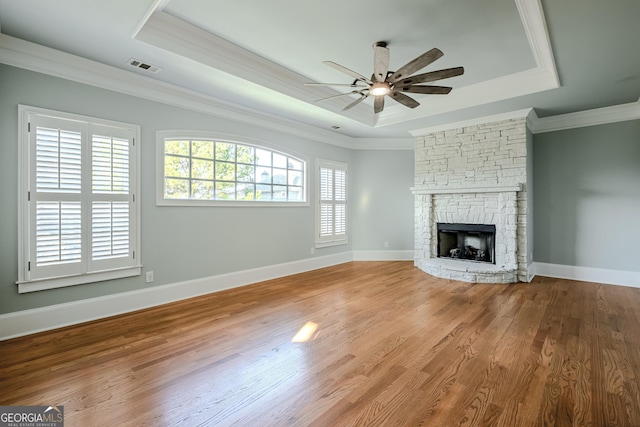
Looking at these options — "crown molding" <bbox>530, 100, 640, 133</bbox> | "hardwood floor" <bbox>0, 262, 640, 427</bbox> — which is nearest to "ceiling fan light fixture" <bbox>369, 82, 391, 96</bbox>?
"hardwood floor" <bbox>0, 262, 640, 427</bbox>

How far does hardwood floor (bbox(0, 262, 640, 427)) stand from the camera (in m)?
1.83

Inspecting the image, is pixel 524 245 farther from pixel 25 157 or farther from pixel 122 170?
pixel 25 157

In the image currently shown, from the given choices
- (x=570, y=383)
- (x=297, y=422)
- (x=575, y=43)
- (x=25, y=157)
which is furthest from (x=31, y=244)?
(x=575, y=43)

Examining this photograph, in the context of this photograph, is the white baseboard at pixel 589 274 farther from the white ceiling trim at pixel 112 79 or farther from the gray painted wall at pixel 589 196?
the white ceiling trim at pixel 112 79

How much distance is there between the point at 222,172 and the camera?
15.1 feet

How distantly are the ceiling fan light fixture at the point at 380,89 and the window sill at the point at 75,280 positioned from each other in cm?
350

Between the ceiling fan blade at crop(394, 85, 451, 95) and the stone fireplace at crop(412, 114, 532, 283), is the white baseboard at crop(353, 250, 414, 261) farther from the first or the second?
the ceiling fan blade at crop(394, 85, 451, 95)

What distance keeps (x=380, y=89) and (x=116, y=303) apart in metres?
3.91

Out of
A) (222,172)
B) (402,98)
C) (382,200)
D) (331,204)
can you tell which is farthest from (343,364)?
(382,200)

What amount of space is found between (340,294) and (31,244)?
3.61 m

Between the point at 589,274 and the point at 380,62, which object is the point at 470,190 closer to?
the point at 589,274

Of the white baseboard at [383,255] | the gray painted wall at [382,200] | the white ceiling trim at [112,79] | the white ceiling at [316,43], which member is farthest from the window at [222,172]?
the white baseboard at [383,255]

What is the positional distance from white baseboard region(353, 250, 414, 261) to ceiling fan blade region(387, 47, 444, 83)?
15.5ft

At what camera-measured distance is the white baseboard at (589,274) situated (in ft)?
15.5
